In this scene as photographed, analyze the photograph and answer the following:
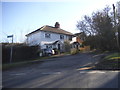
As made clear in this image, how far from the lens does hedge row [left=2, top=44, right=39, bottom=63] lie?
68.8 feet

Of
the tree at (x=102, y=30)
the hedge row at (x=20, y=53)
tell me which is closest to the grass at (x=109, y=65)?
the tree at (x=102, y=30)

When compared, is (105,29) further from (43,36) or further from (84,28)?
(43,36)

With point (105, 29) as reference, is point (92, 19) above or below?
above

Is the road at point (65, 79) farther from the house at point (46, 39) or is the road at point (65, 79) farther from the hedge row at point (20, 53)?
the house at point (46, 39)

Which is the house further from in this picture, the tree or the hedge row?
the tree

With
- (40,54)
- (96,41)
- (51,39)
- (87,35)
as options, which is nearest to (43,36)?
(51,39)

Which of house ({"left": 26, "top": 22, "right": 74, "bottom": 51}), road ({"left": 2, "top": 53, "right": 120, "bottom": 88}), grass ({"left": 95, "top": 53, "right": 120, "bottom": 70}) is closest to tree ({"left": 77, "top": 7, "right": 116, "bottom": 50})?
house ({"left": 26, "top": 22, "right": 74, "bottom": 51})

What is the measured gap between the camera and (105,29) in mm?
22453

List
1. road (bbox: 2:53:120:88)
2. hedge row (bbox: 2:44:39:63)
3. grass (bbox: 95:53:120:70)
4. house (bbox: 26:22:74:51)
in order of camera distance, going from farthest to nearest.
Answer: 1. house (bbox: 26:22:74:51)
2. hedge row (bbox: 2:44:39:63)
3. grass (bbox: 95:53:120:70)
4. road (bbox: 2:53:120:88)

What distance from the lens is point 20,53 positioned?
2230cm

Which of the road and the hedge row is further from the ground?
the hedge row

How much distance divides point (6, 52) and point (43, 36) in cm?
1103

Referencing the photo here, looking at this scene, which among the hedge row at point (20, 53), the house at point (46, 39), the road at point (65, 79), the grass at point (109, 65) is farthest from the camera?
the house at point (46, 39)

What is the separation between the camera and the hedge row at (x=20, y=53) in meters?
21.0
